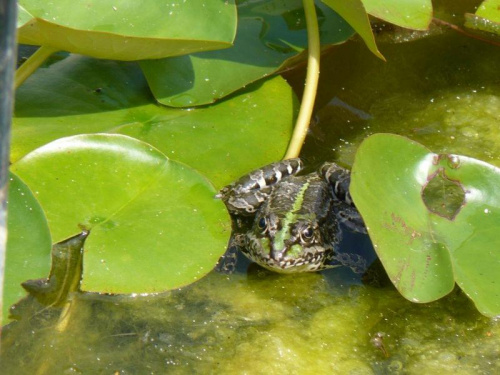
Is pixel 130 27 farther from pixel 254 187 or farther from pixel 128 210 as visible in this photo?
pixel 254 187

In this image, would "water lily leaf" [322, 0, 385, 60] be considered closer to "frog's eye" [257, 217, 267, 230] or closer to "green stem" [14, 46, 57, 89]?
"frog's eye" [257, 217, 267, 230]

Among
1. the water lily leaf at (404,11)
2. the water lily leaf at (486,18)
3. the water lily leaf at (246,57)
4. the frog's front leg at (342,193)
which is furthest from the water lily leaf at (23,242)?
the water lily leaf at (486,18)

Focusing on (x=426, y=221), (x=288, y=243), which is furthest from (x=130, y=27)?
(x=426, y=221)

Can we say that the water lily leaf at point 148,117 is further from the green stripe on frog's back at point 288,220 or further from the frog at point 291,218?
the green stripe on frog's back at point 288,220

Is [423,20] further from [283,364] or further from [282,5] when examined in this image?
[283,364]

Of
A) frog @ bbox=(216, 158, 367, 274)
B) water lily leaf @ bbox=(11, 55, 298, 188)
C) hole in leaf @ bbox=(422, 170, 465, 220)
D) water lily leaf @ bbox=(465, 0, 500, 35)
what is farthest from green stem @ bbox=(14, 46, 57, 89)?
water lily leaf @ bbox=(465, 0, 500, 35)

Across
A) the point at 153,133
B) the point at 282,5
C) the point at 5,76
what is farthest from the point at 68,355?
the point at 282,5
